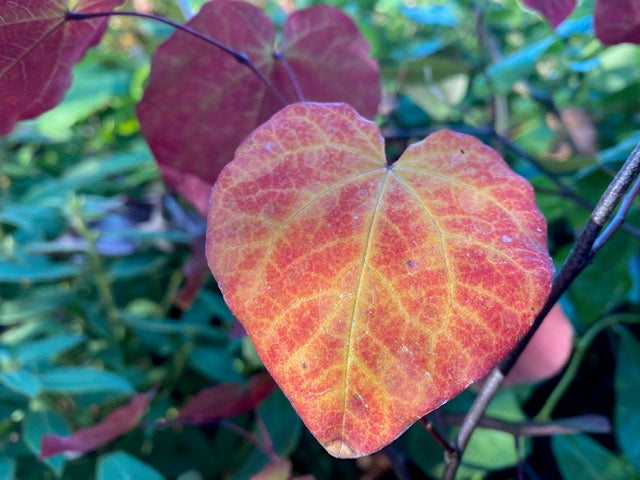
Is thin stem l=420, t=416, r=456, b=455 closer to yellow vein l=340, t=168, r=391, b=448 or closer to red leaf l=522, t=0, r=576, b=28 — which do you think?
yellow vein l=340, t=168, r=391, b=448

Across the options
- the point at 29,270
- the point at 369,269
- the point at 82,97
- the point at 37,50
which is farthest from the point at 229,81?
the point at 82,97

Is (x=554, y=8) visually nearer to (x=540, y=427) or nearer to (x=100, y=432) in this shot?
(x=540, y=427)

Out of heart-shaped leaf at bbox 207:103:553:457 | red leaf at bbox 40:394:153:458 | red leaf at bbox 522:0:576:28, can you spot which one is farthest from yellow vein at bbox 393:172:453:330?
red leaf at bbox 40:394:153:458

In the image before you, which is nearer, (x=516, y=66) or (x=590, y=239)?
(x=590, y=239)

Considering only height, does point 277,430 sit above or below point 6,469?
below

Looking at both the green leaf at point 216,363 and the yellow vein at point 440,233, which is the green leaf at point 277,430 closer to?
the green leaf at point 216,363

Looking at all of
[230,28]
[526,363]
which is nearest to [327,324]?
[230,28]

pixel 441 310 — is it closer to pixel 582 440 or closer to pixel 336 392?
pixel 336 392
